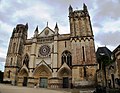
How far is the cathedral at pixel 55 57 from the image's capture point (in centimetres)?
2492

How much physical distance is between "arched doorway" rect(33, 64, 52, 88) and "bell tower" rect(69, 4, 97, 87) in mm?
5626

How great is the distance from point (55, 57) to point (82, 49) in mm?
5177

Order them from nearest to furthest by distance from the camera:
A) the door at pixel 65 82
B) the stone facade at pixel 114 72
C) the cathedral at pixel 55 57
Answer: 1. the stone facade at pixel 114 72
2. the cathedral at pixel 55 57
3. the door at pixel 65 82

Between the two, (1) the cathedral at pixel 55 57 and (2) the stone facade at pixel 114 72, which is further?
(1) the cathedral at pixel 55 57

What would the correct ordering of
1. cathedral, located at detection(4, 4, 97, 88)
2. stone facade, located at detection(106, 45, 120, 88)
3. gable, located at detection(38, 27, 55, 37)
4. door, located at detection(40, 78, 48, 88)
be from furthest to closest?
gable, located at detection(38, 27, 55, 37) → door, located at detection(40, 78, 48, 88) → cathedral, located at detection(4, 4, 97, 88) → stone facade, located at detection(106, 45, 120, 88)

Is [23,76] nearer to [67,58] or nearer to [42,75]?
[42,75]

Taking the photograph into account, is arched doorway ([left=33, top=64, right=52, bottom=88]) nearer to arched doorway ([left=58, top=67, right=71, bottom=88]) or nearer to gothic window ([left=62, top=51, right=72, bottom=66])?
arched doorway ([left=58, top=67, right=71, bottom=88])

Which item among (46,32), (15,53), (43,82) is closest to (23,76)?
(43,82)

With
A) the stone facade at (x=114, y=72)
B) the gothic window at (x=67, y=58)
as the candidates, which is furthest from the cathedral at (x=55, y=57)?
the stone facade at (x=114, y=72)

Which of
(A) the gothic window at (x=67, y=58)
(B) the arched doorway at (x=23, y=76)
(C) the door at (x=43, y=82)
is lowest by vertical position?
(C) the door at (x=43, y=82)

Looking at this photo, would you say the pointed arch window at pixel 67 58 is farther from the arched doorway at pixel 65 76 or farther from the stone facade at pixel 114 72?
the stone facade at pixel 114 72

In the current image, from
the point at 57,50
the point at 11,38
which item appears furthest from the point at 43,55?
the point at 11,38

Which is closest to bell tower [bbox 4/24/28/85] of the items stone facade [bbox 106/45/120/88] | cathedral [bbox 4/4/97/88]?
cathedral [bbox 4/4/97/88]

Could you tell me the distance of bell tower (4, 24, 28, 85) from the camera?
2883cm
